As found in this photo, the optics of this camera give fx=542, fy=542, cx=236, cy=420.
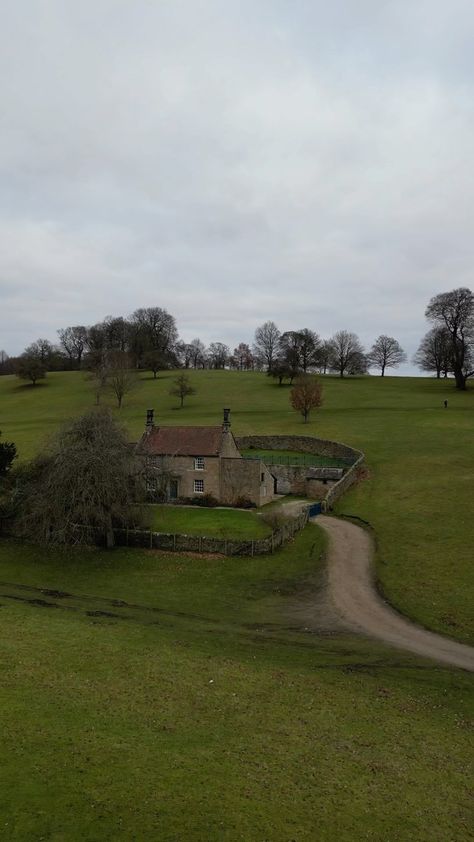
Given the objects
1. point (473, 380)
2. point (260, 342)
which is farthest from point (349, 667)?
point (260, 342)

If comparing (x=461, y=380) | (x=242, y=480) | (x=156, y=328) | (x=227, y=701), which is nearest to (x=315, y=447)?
(x=242, y=480)

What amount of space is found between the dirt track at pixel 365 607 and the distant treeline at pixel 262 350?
64.4 meters

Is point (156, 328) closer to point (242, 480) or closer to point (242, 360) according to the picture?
point (242, 360)

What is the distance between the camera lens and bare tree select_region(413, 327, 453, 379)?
339ft

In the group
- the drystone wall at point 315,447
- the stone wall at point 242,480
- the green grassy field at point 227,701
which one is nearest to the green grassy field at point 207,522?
the stone wall at point 242,480

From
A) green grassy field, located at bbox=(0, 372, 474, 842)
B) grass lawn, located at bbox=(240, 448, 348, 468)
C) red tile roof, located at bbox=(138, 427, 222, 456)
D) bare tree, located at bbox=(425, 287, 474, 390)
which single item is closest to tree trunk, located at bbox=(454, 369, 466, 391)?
bare tree, located at bbox=(425, 287, 474, 390)

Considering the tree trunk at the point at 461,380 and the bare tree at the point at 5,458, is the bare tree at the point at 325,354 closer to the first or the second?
the tree trunk at the point at 461,380

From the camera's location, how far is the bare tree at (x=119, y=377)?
292 feet

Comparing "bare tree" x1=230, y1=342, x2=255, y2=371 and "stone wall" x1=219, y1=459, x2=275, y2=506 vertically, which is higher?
"bare tree" x1=230, y1=342, x2=255, y2=371

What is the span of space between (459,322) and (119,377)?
6056 cm

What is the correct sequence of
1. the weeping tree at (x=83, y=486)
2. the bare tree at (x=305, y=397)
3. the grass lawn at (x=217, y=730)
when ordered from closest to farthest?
1. the grass lawn at (x=217, y=730)
2. the weeping tree at (x=83, y=486)
3. the bare tree at (x=305, y=397)

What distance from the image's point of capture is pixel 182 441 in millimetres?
48906

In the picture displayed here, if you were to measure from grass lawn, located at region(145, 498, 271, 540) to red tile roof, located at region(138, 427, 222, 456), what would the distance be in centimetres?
508

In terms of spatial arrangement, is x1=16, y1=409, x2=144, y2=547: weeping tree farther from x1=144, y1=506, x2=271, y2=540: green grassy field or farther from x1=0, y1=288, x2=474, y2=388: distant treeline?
x1=0, y1=288, x2=474, y2=388: distant treeline
